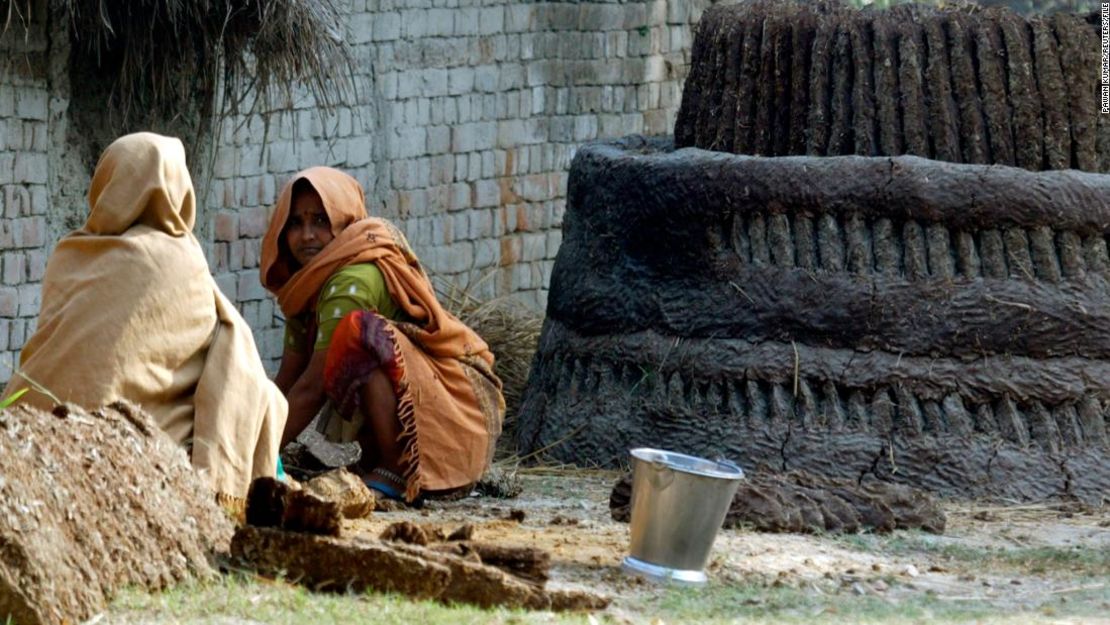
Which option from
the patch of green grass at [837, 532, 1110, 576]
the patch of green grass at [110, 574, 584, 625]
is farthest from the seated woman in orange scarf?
the patch of green grass at [110, 574, 584, 625]

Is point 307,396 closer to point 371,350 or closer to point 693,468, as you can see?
point 371,350

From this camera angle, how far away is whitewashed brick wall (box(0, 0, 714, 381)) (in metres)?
7.25

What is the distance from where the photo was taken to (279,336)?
8930 millimetres

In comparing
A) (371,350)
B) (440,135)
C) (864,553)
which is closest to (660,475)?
(864,553)

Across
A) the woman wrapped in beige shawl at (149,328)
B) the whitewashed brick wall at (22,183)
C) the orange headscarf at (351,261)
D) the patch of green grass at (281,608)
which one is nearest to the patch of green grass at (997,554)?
the orange headscarf at (351,261)

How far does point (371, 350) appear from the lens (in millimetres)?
5941

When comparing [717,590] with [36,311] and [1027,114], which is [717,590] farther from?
[36,311]

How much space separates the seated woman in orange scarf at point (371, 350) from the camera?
5980 millimetres

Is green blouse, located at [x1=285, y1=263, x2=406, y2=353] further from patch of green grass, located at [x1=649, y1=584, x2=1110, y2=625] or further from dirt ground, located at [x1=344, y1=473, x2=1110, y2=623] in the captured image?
patch of green grass, located at [x1=649, y1=584, x2=1110, y2=625]

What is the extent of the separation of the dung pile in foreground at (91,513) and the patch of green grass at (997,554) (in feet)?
7.00

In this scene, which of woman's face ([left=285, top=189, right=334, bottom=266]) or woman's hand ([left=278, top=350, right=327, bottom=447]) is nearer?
woman's hand ([left=278, top=350, right=327, bottom=447])

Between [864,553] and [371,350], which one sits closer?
[864,553]

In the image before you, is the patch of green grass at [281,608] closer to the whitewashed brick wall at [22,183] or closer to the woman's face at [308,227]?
the woman's face at [308,227]

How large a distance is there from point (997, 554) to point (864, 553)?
42cm
